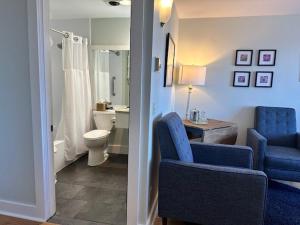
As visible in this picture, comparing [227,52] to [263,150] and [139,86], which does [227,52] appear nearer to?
[263,150]

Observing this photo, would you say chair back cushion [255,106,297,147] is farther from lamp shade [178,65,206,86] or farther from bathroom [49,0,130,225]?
bathroom [49,0,130,225]

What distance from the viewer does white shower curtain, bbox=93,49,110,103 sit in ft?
12.4

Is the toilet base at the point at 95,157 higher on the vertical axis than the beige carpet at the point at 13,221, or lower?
higher

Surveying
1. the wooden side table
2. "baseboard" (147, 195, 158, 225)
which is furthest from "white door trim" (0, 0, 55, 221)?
the wooden side table

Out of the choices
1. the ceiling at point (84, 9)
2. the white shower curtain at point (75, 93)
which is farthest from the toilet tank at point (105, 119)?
the ceiling at point (84, 9)

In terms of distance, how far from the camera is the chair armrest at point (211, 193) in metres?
1.65

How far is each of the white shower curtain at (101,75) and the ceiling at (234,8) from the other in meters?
1.42

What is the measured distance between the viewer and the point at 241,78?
3.37 meters

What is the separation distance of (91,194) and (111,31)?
250 cm

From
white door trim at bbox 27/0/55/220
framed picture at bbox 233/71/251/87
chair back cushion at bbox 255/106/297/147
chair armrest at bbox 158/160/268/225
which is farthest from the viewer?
framed picture at bbox 233/71/251/87

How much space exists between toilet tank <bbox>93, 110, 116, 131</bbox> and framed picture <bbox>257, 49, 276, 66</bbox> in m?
2.36

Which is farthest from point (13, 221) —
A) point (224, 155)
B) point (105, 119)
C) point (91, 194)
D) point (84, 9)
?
point (84, 9)

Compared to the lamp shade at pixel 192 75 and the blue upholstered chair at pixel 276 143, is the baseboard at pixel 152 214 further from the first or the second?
the lamp shade at pixel 192 75

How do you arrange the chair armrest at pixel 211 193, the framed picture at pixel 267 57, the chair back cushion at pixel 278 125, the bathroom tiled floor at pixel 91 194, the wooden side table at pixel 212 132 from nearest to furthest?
the chair armrest at pixel 211 193 < the bathroom tiled floor at pixel 91 194 < the wooden side table at pixel 212 132 < the chair back cushion at pixel 278 125 < the framed picture at pixel 267 57
